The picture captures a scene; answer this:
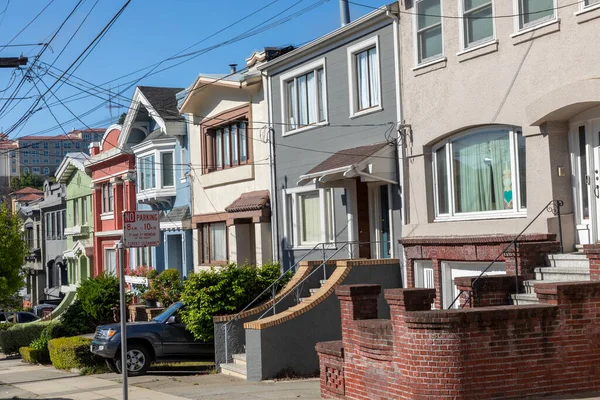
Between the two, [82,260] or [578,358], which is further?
[82,260]

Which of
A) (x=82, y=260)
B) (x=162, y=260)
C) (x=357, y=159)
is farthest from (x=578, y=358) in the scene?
(x=82, y=260)

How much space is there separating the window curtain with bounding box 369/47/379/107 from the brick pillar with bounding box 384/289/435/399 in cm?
869

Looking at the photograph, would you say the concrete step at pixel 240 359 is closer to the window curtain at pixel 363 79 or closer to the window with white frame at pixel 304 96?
the window curtain at pixel 363 79

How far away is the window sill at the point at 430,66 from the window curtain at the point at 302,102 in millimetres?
5170

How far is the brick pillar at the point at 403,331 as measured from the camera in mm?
11633

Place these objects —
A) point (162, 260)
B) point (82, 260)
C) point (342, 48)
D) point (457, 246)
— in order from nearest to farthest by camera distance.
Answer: point (457, 246) → point (342, 48) → point (162, 260) → point (82, 260)

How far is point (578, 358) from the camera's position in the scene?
468 inches

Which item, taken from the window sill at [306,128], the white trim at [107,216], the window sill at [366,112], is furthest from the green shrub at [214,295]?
the white trim at [107,216]

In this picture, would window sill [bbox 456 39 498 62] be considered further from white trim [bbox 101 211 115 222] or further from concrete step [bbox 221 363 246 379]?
white trim [bbox 101 211 115 222]

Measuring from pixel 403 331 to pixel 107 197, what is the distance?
30337mm

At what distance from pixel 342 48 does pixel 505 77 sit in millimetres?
5926

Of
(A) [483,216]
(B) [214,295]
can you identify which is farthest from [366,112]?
(B) [214,295]

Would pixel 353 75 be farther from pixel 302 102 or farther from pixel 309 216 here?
pixel 309 216

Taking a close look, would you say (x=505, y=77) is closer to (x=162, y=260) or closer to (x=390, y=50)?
(x=390, y=50)
